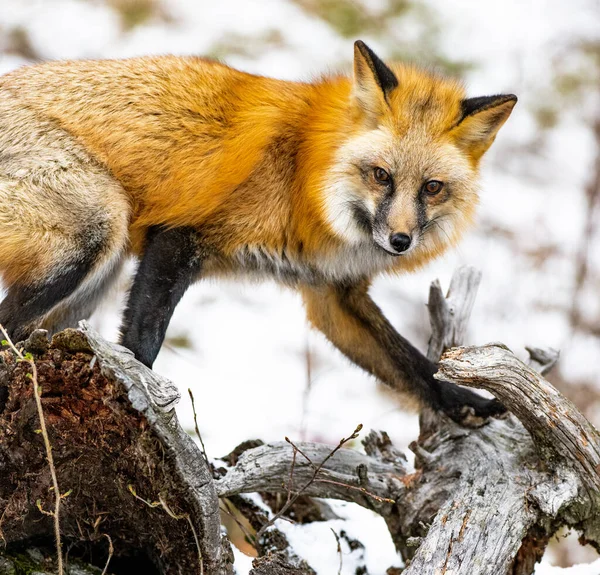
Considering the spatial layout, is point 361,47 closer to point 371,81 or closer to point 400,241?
point 371,81

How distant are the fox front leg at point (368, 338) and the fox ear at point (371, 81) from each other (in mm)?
1519

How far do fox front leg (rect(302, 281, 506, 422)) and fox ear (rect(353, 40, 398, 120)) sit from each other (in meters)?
1.52

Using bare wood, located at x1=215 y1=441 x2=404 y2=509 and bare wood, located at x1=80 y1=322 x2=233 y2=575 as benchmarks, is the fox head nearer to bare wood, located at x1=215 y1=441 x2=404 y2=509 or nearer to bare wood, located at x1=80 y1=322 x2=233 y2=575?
bare wood, located at x1=215 y1=441 x2=404 y2=509

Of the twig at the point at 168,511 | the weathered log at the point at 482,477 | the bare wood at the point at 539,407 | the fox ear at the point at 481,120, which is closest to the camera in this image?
the twig at the point at 168,511

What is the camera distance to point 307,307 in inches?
253

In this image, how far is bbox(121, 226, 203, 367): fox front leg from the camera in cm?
508

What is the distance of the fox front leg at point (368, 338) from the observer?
6.00m

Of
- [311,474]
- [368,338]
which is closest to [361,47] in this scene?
[368,338]

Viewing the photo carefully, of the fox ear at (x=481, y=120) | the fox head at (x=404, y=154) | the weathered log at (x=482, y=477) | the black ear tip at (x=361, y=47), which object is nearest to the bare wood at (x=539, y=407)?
the weathered log at (x=482, y=477)

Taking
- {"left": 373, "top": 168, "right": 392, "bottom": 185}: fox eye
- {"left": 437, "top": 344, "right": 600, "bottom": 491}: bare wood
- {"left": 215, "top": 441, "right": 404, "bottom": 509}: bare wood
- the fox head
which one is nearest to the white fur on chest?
the fox head

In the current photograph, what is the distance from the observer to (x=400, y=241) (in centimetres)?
508

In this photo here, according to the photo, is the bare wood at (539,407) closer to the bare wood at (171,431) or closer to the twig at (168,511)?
the bare wood at (171,431)

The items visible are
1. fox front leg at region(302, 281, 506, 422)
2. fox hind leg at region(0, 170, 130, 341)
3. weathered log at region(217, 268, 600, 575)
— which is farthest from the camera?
fox front leg at region(302, 281, 506, 422)

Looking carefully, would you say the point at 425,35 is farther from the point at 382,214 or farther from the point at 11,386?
the point at 11,386
